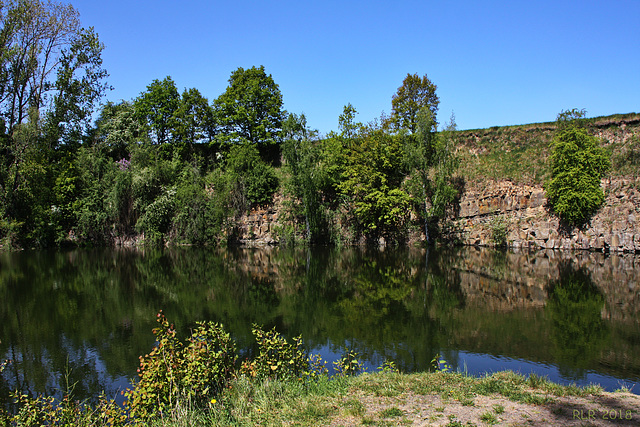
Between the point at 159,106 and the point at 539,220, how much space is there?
3540cm

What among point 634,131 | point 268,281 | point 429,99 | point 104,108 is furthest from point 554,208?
point 104,108

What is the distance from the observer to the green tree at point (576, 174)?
100ft

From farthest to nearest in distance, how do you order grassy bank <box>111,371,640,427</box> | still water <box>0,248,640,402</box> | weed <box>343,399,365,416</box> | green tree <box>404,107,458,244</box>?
green tree <box>404,107,458,244</box>
still water <box>0,248,640,402</box>
weed <box>343,399,365,416</box>
grassy bank <box>111,371,640,427</box>

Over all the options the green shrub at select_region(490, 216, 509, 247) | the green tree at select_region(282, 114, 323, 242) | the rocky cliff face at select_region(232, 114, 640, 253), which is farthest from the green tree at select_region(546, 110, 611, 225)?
the green tree at select_region(282, 114, 323, 242)

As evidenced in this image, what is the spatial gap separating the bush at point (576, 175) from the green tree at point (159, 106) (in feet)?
110

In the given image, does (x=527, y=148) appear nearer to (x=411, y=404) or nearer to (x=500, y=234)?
(x=500, y=234)

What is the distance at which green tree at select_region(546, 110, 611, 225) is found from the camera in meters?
30.5

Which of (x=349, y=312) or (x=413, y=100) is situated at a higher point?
(x=413, y=100)

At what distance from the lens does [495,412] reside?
19.3 ft

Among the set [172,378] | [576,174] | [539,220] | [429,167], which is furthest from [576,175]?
[172,378]

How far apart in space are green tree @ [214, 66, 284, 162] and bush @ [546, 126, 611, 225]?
23.6 meters

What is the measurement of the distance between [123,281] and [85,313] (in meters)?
6.12

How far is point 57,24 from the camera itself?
1353 inches

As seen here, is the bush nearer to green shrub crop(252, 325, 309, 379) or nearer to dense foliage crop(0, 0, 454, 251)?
dense foliage crop(0, 0, 454, 251)
